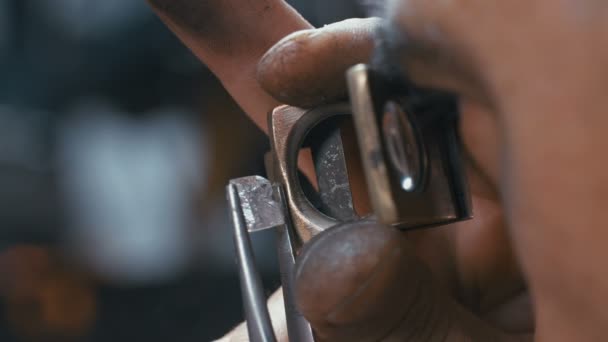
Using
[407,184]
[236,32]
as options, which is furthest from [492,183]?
[236,32]

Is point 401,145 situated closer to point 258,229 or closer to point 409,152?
point 409,152

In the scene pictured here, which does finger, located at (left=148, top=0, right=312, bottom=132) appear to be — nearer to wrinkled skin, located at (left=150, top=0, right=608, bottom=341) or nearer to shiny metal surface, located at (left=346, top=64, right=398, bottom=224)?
wrinkled skin, located at (left=150, top=0, right=608, bottom=341)

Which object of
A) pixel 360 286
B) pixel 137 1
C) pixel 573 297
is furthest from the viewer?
pixel 137 1

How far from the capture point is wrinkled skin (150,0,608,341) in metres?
0.24

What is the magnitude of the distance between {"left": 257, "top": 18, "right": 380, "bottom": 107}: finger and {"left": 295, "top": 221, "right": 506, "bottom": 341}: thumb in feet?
0.32

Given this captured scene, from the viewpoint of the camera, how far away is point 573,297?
257 millimetres

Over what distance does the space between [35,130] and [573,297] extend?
0.92m

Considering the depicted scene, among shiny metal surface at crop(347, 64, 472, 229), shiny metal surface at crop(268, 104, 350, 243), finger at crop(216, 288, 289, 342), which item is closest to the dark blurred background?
finger at crop(216, 288, 289, 342)

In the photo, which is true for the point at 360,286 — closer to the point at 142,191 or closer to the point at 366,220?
the point at 366,220

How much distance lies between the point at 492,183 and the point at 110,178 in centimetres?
76

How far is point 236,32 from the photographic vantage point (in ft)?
1.87

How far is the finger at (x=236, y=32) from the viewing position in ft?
1.82

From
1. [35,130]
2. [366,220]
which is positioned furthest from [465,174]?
[35,130]

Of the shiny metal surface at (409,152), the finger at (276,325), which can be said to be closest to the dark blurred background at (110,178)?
the finger at (276,325)
